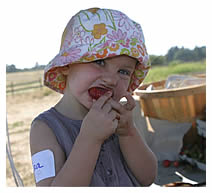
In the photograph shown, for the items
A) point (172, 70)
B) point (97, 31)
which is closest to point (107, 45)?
point (97, 31)

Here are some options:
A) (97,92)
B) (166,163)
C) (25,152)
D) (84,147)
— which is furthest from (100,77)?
(25,152)

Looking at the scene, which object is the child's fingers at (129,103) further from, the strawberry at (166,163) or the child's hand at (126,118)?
the strawberry at (166,163)

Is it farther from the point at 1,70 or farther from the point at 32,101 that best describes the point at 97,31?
the point at 32,101

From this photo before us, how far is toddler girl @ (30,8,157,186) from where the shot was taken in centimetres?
64

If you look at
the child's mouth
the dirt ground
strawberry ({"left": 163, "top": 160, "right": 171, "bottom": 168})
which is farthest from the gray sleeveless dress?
strawberry ({"left": 163, "top": 160, "right": 171, "bottom": 168})

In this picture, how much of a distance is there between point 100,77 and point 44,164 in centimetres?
25

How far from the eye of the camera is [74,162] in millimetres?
627

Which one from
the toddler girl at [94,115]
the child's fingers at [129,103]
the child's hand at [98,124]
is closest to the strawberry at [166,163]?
the toddler girl at [94,115]

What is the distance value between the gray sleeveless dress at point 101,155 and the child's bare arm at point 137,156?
0.02 metres

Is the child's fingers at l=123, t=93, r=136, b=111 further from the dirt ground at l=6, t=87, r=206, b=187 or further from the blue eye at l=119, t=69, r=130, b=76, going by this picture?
the dirt ground at l=6, t=87, r=206, b=187

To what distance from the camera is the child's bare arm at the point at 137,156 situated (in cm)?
80

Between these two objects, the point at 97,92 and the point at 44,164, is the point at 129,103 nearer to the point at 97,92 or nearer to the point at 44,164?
the point at 97,92

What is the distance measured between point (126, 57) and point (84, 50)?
4.6 inches

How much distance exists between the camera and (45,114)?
30.1 inches
